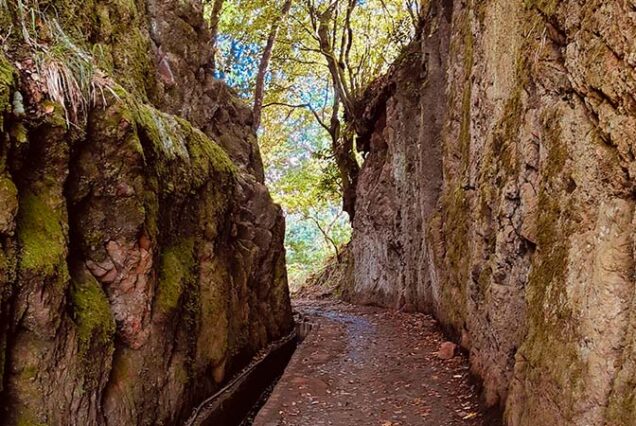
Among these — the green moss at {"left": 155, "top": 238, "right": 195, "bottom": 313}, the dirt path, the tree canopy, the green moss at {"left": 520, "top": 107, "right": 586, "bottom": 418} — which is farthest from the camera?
the tree canopy

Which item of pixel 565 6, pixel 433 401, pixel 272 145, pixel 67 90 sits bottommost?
pixel 433 401

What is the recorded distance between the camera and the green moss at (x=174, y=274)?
5273 millimetres

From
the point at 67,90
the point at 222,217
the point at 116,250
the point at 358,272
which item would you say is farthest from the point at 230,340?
the point at 358,272

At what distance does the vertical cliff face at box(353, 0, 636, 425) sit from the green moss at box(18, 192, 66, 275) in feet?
11.7

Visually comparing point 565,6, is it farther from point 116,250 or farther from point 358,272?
point 358,272

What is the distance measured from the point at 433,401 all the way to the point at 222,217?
378 centimetres

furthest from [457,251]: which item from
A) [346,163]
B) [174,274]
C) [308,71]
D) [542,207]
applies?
[308,71]

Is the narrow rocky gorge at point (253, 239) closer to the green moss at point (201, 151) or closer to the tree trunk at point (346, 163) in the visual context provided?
the green moss at point (201, 151)

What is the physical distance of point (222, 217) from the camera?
7.59 m

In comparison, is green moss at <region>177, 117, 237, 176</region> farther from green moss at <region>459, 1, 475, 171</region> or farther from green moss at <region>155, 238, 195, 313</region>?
green moss at <region>459, 1, 475, 171</region>

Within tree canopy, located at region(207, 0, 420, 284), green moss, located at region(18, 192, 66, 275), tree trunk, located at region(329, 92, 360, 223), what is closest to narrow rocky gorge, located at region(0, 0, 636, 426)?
green moss, located at region(18, 192, 66, 275)

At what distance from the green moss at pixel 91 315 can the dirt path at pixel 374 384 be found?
7.43 ft

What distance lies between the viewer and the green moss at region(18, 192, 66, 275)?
3.56m

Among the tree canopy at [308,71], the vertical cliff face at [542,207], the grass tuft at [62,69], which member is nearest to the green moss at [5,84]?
the grass tuft at [62,69]
